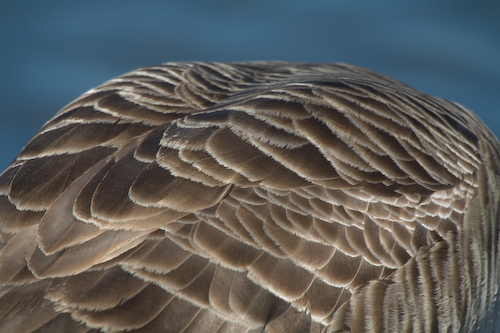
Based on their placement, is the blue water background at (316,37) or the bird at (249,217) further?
the blue water background at (316,37)

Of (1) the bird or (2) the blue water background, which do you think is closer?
(1) the bird

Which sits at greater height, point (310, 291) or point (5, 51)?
point (310, 291)

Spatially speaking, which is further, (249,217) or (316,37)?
(316,37)

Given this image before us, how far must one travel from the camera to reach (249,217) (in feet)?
10.9

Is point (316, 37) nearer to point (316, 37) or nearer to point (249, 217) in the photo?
point (316, 37)

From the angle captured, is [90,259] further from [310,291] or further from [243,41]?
[243,41]

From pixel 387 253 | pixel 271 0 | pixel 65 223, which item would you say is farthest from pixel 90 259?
pixel 271 0

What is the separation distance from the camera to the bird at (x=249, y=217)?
3.12m

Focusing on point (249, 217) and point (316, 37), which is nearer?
point (249, 217)

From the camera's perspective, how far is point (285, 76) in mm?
5043

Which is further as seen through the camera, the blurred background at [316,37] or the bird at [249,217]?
the blurred background at [316,37]

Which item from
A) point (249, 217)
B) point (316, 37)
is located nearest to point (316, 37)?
point (316, 37)

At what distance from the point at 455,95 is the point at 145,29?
3647 mm

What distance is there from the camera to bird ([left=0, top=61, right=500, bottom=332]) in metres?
3.12
